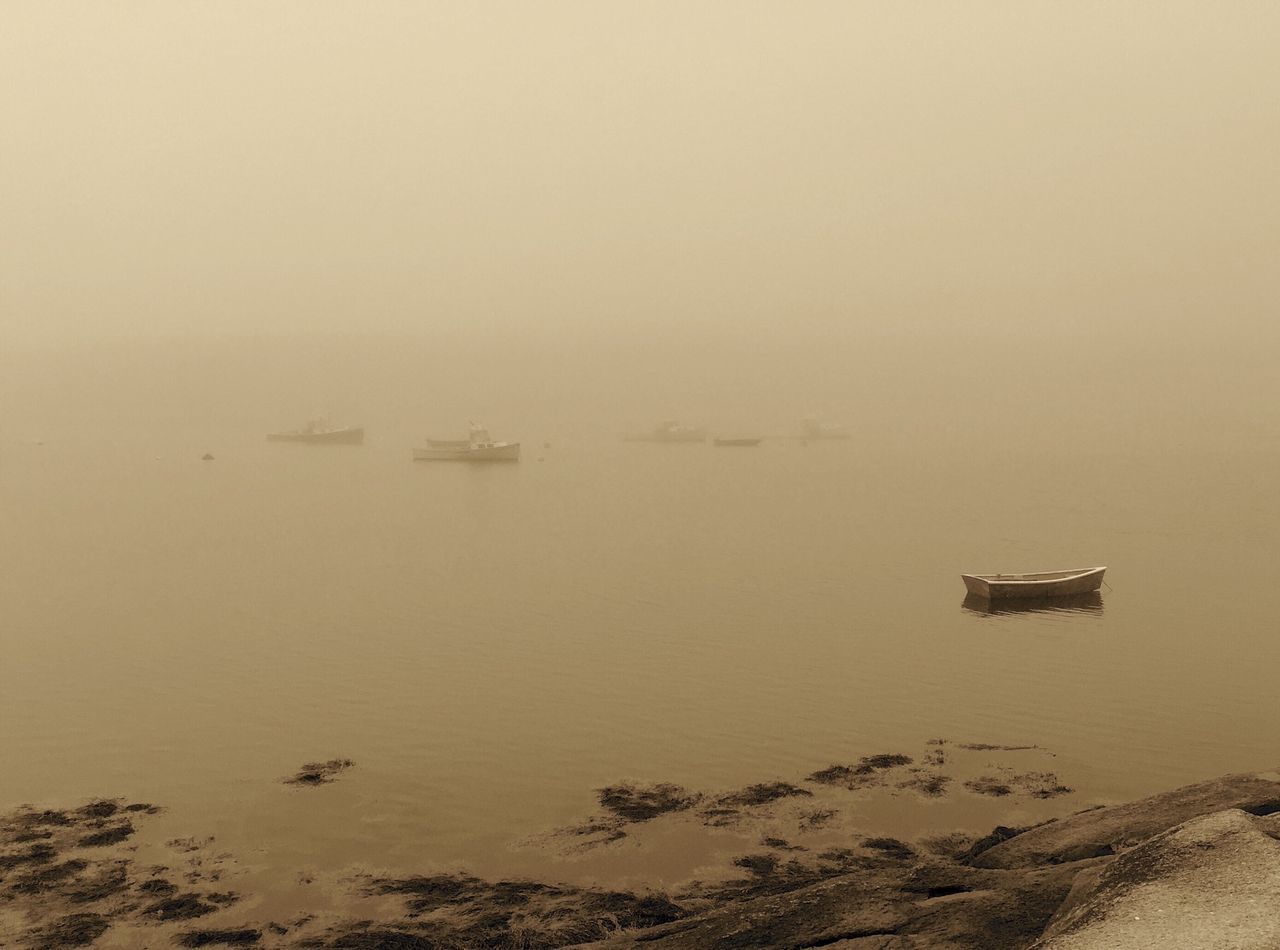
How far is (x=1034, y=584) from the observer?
127 ft

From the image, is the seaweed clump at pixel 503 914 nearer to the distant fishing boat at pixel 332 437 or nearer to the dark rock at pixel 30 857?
the dark rock at pixel 30 857

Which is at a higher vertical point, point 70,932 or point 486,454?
point 486,454

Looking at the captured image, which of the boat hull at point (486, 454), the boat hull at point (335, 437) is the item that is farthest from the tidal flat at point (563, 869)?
the boat hull at point (335, 437)

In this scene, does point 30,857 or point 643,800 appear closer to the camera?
point 30,857

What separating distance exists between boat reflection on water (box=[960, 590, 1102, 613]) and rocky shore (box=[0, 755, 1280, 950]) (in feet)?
62.9

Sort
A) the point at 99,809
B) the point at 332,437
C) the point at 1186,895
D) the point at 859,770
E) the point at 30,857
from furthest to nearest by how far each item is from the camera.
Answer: the point at 332,437 < the point at 859,770 < the point at 99,809 < the point at 30,857 < the point at 1186,895

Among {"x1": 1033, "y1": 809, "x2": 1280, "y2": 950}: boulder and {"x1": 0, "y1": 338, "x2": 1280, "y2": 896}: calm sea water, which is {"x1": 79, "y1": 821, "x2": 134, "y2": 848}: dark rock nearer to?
{"x1": 0, "y1": 338, "x2": 1280, "y2": 896}: calm sea water

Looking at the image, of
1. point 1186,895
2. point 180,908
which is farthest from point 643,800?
point 1186,895

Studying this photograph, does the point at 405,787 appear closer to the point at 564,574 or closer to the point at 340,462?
the point at 564,574

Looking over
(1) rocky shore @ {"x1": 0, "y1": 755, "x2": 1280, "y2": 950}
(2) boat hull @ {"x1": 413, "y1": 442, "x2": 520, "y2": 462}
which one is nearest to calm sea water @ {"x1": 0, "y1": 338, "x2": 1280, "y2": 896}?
(1) rocky shore @ {"x1": 0, "y1": 755, "x2": 1280, "y2": 950}

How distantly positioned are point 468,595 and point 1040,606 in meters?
21.7

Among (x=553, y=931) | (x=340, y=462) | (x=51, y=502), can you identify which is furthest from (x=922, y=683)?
(x=340, y=462)

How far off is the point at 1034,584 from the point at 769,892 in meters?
27.1

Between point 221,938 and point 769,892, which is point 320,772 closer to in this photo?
point 221,938
